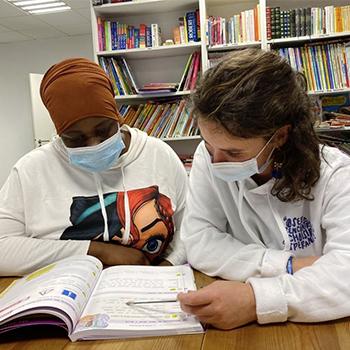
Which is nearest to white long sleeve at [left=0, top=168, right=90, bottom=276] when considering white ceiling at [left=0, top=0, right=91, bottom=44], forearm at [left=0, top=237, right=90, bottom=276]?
forearm at [left=0, top=237, right=90, bottom=276]

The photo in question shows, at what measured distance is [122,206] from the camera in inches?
45.5

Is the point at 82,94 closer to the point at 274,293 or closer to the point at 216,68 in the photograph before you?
the point at 216,68

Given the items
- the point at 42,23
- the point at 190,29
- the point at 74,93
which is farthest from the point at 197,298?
the point at 42,23

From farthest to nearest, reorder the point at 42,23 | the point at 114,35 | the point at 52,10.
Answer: the point at 42,23, the point at 52,10, the point at 114,35

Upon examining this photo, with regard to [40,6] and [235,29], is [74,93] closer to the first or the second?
[235,29]

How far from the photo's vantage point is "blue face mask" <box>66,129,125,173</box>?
1.16 m

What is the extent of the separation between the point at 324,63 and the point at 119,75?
1.48m

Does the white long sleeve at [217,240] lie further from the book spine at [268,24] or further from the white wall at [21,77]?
the white wall at [21,77]

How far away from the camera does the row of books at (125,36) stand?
2.90 meters

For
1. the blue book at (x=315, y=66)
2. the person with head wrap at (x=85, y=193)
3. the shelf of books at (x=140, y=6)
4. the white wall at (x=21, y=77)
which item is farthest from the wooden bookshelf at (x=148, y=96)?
the white wall at (x=21, y=77)

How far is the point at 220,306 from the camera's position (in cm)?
66

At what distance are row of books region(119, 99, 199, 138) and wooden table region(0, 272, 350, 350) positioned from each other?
7.56ft

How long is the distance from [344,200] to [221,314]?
14.1 inches

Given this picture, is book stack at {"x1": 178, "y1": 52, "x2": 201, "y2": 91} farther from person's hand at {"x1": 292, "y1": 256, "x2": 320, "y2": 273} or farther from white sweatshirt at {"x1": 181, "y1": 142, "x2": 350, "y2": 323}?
person's hand at {"x1": 292, "y1": 256, "x2": 320, "y2": 273}
